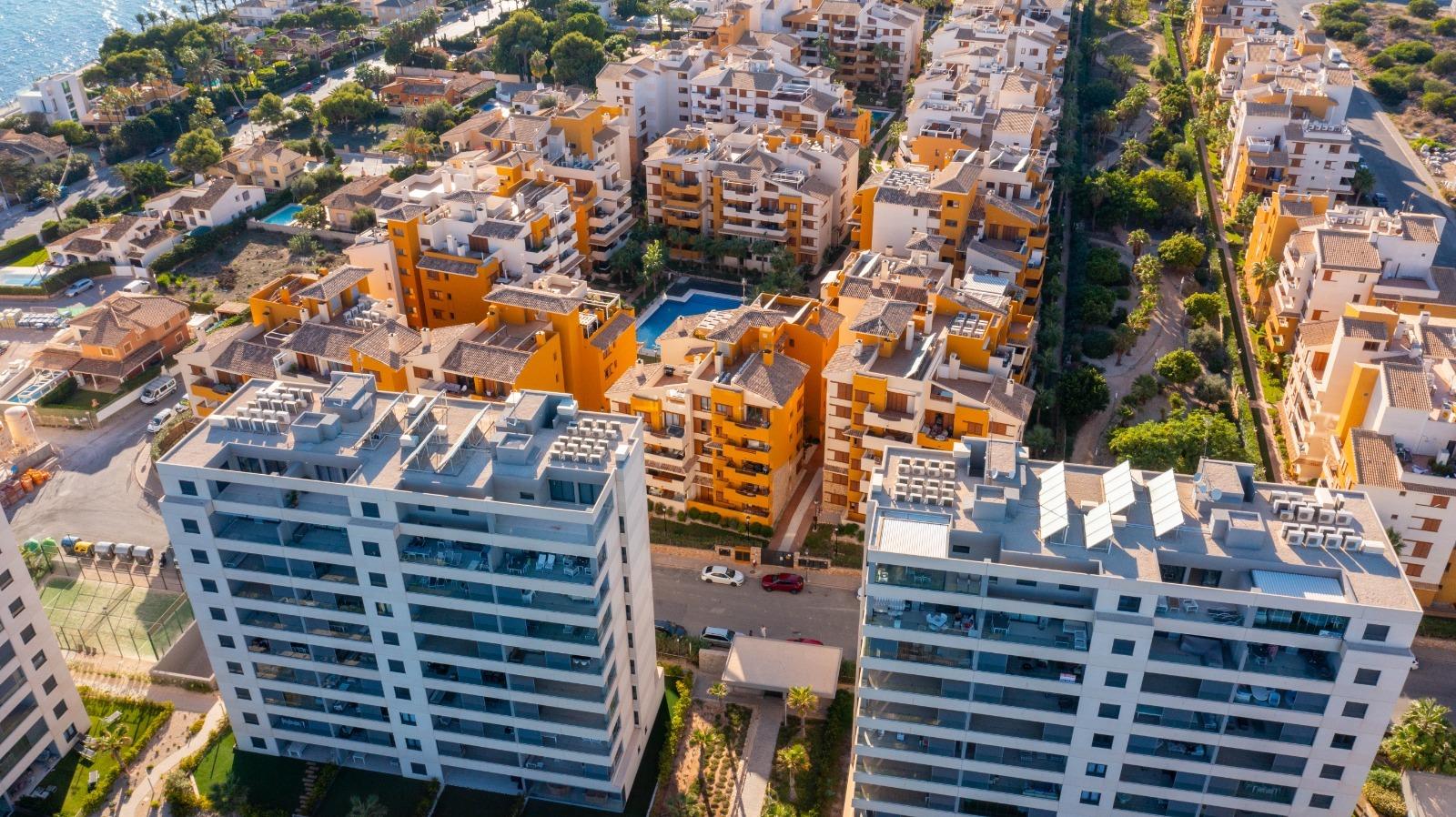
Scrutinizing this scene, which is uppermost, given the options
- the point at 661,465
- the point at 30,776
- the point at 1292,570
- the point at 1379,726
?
the point at 1292,570

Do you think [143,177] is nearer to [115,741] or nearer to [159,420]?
[159,420]

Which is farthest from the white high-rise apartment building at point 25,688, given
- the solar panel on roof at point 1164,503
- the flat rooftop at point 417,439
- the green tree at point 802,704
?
the solar panel on roof at point 1164,503

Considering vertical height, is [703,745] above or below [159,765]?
above

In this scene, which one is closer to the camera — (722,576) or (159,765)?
(159,765)

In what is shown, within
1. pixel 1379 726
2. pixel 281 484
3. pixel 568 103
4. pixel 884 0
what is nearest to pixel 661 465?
pixel 281 484

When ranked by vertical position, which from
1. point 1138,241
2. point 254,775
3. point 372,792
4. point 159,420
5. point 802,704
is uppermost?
point 1138,241

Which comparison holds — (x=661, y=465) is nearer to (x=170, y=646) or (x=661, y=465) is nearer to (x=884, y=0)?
(x=170, y=646)

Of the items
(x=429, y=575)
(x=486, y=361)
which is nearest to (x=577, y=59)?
(x=486, y=361)
